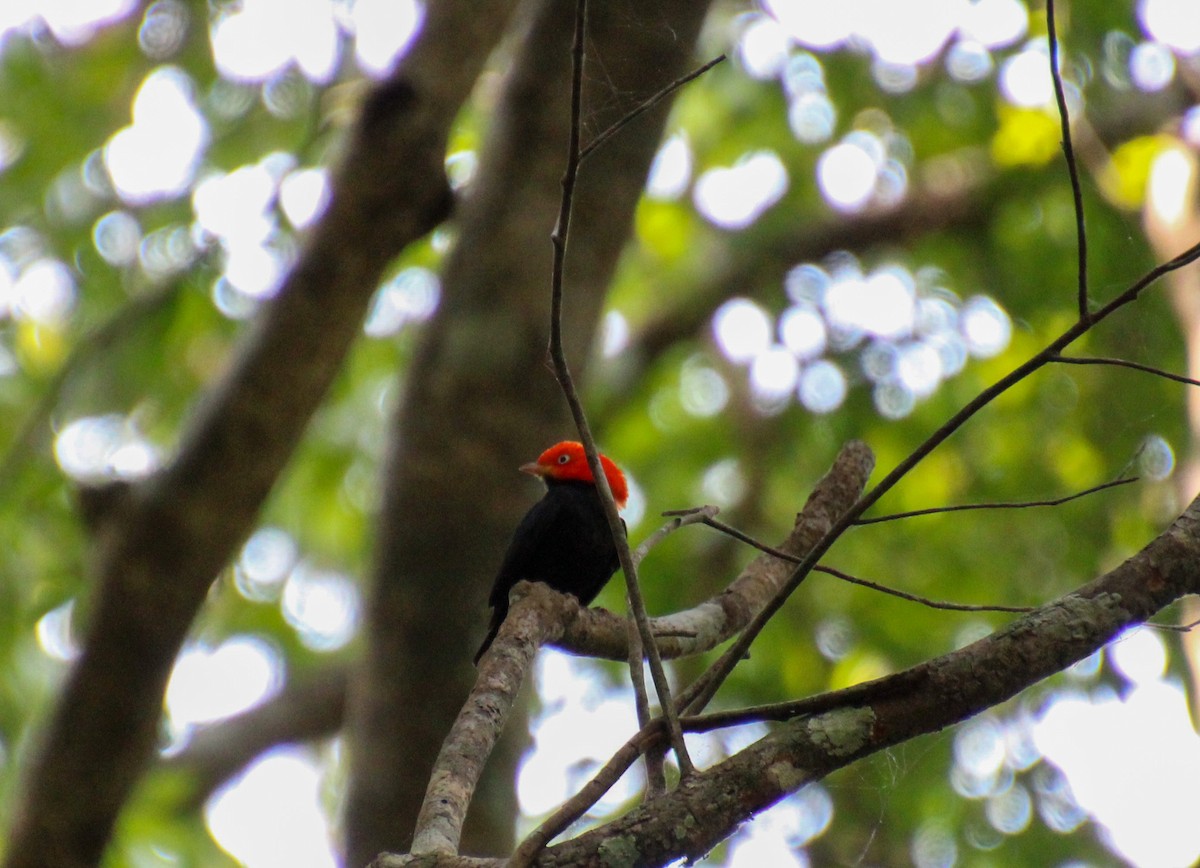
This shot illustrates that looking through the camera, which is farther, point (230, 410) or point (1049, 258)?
point (1049, 258)

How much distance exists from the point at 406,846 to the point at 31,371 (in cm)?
578

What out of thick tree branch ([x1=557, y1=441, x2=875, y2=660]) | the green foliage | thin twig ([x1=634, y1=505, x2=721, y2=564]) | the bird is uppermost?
the green foliage

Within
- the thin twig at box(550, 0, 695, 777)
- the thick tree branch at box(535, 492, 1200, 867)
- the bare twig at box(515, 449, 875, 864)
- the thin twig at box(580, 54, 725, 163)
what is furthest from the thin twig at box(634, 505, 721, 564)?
the thin twig at box(580, 54, 725, 163)

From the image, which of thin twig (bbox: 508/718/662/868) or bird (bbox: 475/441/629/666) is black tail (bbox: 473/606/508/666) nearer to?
bird (bbox: 475/441/629/666)

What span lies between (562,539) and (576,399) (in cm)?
240

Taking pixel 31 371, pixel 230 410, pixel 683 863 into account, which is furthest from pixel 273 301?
pixel 31 371

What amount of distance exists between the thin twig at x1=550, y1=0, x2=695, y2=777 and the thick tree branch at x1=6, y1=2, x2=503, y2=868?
2.02m

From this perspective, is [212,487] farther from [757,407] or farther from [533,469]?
[757,407]

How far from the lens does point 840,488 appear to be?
3438mm

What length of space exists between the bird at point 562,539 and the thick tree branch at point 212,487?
2.86 feet

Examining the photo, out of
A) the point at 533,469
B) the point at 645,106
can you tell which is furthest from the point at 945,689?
the point at 533,469

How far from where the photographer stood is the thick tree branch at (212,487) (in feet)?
12.4

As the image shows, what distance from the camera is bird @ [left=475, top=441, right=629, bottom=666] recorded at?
413 centimetres

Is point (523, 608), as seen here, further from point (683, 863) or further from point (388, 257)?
point (388, 257)
